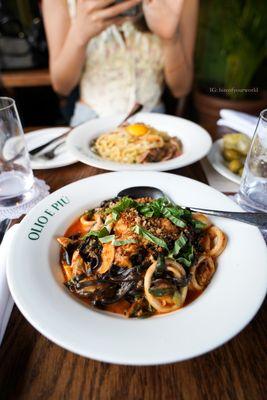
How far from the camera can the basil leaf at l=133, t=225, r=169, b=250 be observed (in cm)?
99

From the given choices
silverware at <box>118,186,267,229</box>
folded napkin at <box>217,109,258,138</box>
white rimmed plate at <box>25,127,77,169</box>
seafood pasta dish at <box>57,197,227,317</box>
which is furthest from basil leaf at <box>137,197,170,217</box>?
folded napkin at <box>217,109,258,138</box>

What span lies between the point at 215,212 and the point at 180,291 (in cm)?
37

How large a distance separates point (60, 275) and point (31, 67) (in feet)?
9.68

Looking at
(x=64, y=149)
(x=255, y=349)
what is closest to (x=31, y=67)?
(x=64, y=149)

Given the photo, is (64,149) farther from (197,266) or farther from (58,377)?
(58,377)

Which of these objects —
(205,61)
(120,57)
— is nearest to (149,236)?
(120,57)

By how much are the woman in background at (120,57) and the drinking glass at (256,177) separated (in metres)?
1.39

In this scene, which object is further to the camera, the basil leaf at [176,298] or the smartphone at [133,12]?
the smartphone at [133,12]

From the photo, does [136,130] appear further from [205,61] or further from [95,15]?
[205,61]

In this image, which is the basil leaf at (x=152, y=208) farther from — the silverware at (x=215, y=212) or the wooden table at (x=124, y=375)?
the wooden table at (x=124, y=375)

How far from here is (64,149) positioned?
1716mm

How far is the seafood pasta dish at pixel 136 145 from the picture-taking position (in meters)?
1.69

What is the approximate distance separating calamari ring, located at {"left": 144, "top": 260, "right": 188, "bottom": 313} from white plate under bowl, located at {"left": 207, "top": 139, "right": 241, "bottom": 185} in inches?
26.6

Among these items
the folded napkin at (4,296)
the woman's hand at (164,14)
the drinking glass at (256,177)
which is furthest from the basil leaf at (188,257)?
the woman's hand at (164,14)
